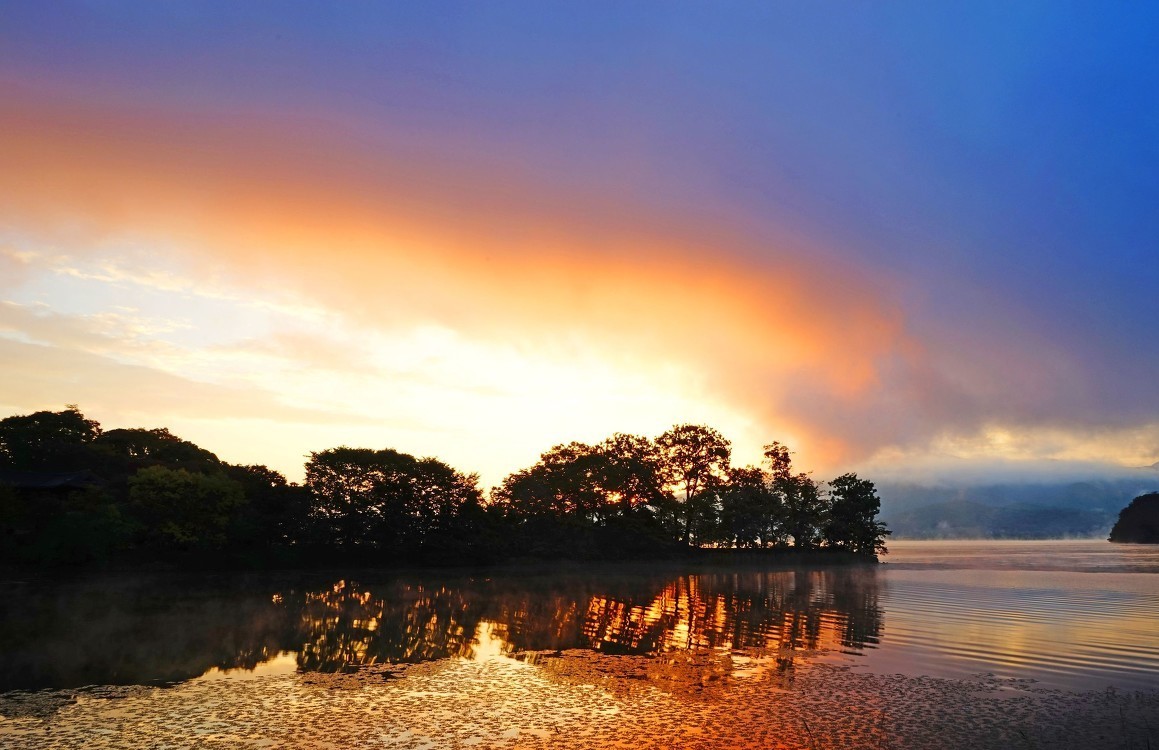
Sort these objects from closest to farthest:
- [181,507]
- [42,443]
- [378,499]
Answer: [181,507]
[378,499]
[42,443]

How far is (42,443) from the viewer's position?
7531 cm

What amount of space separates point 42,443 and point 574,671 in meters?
80.8

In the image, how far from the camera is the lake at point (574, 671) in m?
13.5

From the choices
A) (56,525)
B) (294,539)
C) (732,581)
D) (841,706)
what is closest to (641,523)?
(732,581)

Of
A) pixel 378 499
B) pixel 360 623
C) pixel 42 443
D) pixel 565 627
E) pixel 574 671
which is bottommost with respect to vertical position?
pixel 360 623

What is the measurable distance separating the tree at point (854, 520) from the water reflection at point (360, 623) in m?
49.8

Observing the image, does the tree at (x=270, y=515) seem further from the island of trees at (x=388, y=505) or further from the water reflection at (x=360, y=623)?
the water reflection at (x=360, y=623)

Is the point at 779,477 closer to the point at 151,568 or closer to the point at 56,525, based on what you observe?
the point at 151,568

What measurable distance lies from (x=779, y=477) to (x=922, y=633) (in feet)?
240

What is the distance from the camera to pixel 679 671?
768 inches

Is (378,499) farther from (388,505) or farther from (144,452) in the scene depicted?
(144,452)

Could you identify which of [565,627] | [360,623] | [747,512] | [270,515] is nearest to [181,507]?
[270,515]

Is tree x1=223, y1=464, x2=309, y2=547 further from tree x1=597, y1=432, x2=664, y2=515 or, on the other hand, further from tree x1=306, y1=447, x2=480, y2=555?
tree x1=597, y1=432, x2=664, y2=515

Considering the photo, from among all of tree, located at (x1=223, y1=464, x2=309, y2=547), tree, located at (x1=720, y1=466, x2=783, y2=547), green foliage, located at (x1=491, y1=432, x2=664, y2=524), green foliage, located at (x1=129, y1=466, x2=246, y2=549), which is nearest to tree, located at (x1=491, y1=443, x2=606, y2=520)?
green foliage, located at (x1=491, y1=432, x2=664, y2=524)
